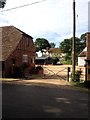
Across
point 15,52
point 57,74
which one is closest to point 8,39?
point 15,52

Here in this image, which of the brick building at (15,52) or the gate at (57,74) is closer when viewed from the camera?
the gate at (57,74)

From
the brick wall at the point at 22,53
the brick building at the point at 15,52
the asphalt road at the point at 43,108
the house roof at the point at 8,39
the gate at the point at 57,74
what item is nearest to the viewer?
the asphalt road at the point at 43,108

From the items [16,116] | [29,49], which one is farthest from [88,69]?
[29,49]

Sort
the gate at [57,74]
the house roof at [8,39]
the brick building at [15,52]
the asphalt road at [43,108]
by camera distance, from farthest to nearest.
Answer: the house roof at [8,39] < the brick building at [15,52] < the gate at [57,74] < the asphalt road at [43,108]

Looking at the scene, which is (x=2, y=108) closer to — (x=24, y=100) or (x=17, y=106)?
(x=17, y=106)

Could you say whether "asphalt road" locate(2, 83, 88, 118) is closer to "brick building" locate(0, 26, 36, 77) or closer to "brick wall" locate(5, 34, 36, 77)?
"brick building" locate(0, 26, 36, 77)

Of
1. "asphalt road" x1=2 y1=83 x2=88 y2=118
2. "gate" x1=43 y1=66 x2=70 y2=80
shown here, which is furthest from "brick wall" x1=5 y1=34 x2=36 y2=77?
"asphalt road" x1=2 y1=83 x2=88 y2=118

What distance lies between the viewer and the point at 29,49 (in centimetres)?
3906

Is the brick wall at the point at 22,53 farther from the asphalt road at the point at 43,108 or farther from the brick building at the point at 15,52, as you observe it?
the asphalt road at the point at 43,108

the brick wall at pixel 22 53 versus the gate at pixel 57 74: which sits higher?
the brick wall at pixel 22 53

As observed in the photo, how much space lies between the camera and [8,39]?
113 ft

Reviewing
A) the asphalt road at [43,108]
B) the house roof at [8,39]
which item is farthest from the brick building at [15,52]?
the asphalt road at [43,108]

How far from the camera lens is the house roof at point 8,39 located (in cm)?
3188

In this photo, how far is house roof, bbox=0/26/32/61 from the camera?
31877 mm
